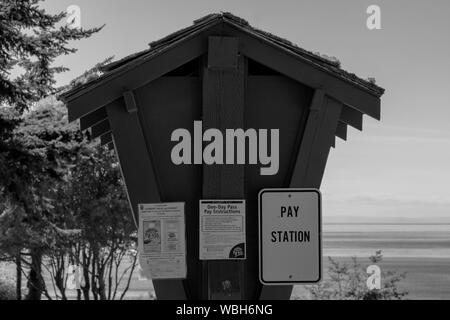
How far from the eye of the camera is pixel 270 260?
586cm

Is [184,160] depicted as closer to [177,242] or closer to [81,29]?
[177,242]

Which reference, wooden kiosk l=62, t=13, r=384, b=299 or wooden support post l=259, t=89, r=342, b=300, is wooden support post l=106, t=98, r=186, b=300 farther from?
wooden support post l=259, t=89, r=342, b=300

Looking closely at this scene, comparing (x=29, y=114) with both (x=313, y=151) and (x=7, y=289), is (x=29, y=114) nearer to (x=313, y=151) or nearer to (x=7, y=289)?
(x=313, y=151)

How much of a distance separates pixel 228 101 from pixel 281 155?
649 mm

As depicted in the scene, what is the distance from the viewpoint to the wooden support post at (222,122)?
19.1 ft

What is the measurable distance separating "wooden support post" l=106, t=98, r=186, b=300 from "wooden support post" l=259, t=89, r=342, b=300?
0.82 m

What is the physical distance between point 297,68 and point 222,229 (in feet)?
4.86

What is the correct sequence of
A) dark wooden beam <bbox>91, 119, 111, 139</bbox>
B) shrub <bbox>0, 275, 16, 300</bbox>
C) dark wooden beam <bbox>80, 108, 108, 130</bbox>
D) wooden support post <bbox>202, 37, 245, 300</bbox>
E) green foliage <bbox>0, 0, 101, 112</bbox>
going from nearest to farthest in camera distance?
wooden support post <bbox>202, 37, 245, 300</bbox>
dark wooden beam <bbox>80, 108, 108, 130</bbox>
dark wooden beam <bbox>91, 119, 111, 139</bbox>
green foliage <bbox>0, 0, 101, 112</bbox>
shrub <bbox>0, 275, 16, 300</bbox>

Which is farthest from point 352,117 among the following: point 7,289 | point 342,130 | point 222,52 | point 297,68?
point 7,289

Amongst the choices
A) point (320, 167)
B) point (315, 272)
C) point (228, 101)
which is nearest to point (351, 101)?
point (320, 167)

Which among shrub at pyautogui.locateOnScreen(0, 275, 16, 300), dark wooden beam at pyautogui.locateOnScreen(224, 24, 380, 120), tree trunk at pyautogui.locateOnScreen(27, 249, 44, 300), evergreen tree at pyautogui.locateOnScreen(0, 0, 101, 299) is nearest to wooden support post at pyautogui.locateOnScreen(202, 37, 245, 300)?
dark wooden beam at pyautogui.locateOnScreen(224, 24, 380, 120)

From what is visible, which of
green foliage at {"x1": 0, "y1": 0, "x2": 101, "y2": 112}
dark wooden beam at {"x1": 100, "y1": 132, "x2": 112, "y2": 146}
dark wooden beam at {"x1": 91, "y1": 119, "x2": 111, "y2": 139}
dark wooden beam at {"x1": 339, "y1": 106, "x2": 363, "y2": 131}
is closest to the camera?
dark wooden beam at {"x1": 339, "y1": 106, "x2": 363, "y2": 131}

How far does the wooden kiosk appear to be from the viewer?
5.81 metres

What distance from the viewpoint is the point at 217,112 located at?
5.84 metres
